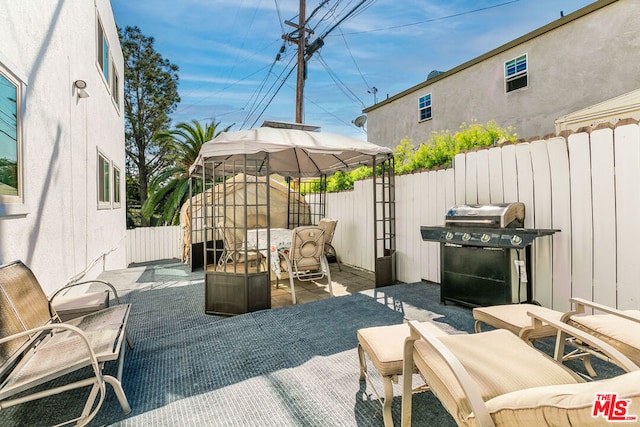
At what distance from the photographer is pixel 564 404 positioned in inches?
37.0

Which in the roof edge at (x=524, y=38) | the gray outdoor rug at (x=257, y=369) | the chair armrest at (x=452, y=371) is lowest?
the gray outdoor rug at (x=257, y=369)

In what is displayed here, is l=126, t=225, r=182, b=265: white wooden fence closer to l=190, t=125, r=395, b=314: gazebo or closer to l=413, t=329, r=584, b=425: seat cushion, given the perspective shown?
l=190, t=125, r=395, b=314: gazebo

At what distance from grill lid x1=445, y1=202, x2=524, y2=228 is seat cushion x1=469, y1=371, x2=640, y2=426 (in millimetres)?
2856

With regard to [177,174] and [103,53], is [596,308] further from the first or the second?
[177,174]

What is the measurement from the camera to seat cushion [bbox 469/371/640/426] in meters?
0.84

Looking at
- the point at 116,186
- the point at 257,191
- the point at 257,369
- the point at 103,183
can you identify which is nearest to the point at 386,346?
the point at 257,369

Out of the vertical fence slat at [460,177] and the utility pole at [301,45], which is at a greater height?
the utility pole at [301,45]

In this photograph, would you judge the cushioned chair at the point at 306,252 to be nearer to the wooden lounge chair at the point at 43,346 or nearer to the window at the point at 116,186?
the wooden lounge chair at the point at 43,346

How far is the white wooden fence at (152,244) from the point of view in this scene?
11.4 metres

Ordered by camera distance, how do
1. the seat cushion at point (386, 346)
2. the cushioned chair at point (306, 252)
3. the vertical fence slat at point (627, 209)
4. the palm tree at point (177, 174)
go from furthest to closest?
the palm tree at point (177, 174), the cushioned chair at point (306, 252), the vertical fence slat at point (627, 209), the seat cushion at point (386, 346)

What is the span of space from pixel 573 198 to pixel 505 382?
291 centimetres

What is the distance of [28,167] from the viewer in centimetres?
287

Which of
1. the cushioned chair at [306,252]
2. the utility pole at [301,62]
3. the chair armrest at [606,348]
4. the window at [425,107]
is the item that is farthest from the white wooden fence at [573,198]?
the utility pole at [301,62]

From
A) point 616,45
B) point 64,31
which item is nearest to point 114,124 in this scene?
point 64,31
